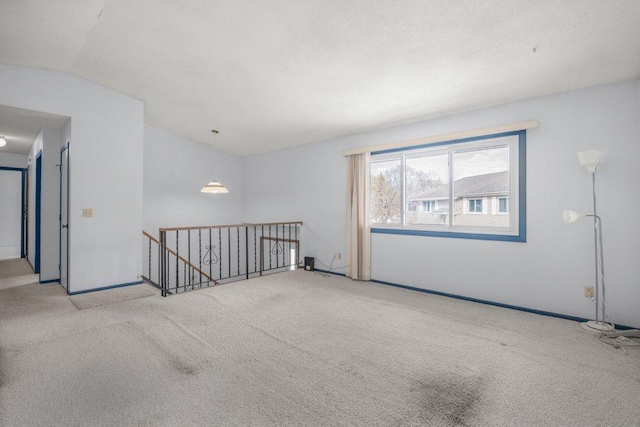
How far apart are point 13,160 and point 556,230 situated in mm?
10487

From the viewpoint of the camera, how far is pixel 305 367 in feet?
7.34

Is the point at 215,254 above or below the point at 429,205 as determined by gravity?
below

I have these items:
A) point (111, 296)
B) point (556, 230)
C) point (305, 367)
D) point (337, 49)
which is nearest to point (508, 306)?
point (556, 230)

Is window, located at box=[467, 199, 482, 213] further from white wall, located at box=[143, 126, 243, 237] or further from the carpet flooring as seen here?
white wall, located at box=[143, 126, 243, 237]

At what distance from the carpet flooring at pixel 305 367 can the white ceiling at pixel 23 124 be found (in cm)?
258

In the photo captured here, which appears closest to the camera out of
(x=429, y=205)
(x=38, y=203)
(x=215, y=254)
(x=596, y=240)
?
(x=596, y=240)

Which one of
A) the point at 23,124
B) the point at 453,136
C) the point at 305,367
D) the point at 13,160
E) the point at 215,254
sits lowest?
the point at 305,367

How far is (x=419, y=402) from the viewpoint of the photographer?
1.84 metres

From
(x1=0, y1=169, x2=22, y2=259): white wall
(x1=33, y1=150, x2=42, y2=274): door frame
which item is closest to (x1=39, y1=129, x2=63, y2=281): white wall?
(x1=33, y1=150, x2=42, y2=274): door frame

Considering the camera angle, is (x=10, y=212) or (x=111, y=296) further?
(x=10, y=212)

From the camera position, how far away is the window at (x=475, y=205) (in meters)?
3.92

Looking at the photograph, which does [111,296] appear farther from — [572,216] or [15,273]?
[572,216]

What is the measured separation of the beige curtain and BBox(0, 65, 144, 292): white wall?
11.5 ft

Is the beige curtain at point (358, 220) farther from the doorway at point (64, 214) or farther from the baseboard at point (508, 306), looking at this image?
the doorway at point (64, 214)
